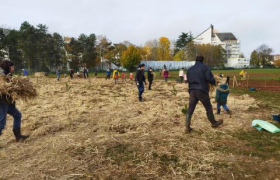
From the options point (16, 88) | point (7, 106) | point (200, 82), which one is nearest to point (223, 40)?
point (200, 82)

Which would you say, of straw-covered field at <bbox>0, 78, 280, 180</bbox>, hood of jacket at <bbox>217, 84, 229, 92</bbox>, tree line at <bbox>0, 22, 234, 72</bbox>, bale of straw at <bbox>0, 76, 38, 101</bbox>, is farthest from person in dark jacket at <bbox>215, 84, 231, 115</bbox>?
tree line at <bbox>0, 22, 234, 72</bbox>

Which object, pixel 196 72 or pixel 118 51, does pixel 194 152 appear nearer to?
pixel 196 72

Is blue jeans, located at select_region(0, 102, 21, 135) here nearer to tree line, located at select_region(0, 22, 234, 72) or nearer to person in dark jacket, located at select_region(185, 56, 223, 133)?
person in dark jacket, located at select_region(185, 56, 223, 133)

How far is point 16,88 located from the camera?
4.82 m

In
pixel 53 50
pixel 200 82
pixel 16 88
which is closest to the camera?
pixel 16 88

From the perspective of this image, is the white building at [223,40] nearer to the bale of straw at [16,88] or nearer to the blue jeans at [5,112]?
the bale of straw at [16,88]

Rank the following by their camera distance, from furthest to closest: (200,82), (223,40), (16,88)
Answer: (223,40), (200,82), (16,88)

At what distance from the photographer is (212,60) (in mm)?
69438

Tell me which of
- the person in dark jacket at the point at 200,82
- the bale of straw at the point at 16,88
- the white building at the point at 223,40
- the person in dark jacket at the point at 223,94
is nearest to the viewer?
the bale of straw at the point at 16,88

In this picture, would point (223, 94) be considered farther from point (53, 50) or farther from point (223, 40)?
point (223, 40)

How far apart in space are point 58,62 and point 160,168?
2140 inches

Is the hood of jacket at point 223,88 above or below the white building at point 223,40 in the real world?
below

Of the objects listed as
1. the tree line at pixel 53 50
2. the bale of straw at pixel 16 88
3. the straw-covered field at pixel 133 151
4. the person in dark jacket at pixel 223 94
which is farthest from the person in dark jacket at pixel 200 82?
the tree line at pixel 53 50

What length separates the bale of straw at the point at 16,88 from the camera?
14.8ft
